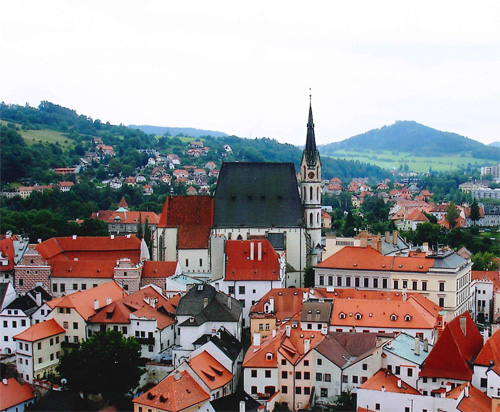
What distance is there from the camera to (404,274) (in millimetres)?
61344

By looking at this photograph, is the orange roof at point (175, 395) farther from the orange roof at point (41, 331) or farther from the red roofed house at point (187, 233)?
the red roofed house at point (187, 233)

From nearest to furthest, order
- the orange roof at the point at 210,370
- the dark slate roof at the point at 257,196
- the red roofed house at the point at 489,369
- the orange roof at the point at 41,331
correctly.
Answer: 1. the red roofed house at the point at 489,369
2. the orange roof at the point at 210,370
3. the orange roof at the point at 41,331
4. the dark slate roof at the point at 257,196

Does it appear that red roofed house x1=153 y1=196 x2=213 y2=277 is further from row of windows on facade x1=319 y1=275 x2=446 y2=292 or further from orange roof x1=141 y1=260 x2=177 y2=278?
row of windows on facade x1=319 y1=275 x2=446 y2=292

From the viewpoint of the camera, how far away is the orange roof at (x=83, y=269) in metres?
61.8

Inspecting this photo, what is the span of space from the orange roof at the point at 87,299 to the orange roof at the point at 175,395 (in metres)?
12.2

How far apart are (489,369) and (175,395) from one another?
18.8 metres

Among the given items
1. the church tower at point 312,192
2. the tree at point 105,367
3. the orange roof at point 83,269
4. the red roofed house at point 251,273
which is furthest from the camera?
the church tower at point 312,192

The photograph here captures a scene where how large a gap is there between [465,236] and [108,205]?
249 ft

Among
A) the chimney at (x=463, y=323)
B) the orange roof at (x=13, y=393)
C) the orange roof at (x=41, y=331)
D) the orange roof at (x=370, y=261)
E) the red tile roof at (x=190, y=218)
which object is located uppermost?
the red tile roof at (x=190, y=218)

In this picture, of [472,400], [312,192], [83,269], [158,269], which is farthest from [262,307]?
[312,192]

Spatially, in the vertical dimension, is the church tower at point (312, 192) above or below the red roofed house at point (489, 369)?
above

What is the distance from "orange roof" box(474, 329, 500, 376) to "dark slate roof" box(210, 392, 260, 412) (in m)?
13.8

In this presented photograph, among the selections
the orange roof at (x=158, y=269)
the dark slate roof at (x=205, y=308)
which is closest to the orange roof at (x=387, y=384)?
the dark slate roof at (x=205, y=308)

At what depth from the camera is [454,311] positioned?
59656 millimetres
